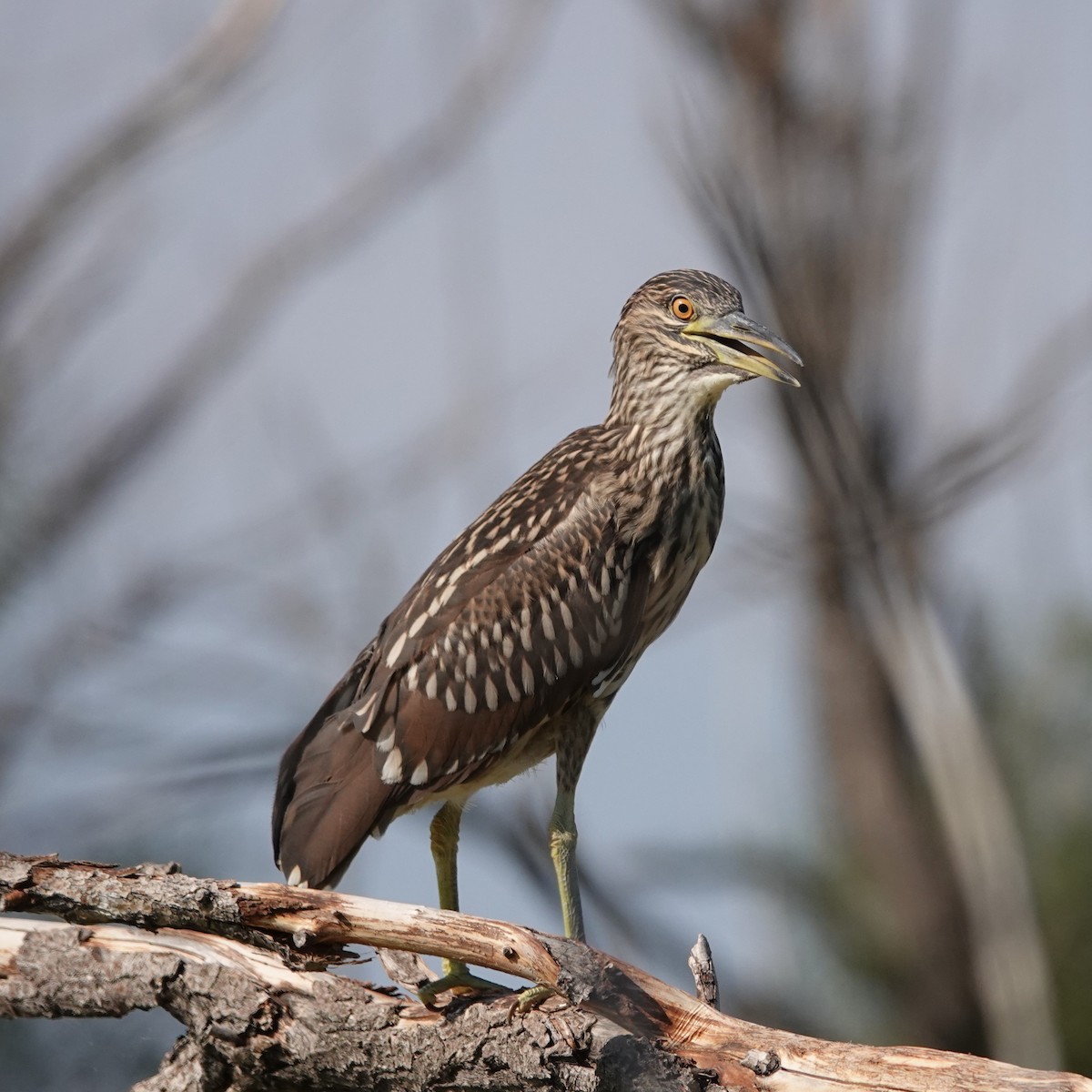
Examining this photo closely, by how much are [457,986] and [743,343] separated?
8.51 feet

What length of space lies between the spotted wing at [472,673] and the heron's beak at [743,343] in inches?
26.8

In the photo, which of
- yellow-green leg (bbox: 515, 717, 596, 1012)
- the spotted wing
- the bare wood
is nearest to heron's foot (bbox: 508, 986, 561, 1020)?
the bare wood

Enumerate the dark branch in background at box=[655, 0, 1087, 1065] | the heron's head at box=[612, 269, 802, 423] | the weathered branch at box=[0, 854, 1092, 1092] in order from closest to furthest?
the weathered branch at box=[0, 854, 1092, 1092], the heron's head at box=[612, 269, 802, 423], the dark branch in background at box=[655, 0, 1087, 1065]

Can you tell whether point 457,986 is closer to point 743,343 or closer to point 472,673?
point 472,673

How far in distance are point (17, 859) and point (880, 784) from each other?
29.6 feet

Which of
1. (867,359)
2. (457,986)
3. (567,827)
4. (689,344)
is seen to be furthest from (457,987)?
(867,359)

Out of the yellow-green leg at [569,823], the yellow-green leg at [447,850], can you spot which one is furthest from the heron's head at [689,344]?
the yellow-green leg at [447,850]

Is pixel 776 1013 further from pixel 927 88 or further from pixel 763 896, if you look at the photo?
pixel 927 88

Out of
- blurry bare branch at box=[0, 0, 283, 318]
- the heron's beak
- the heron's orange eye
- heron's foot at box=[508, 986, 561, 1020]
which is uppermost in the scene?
blurry bare branch at box=[0, 0, 283, 318]

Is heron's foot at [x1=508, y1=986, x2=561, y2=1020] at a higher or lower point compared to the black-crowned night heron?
lower

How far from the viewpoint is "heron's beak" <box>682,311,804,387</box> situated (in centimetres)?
541

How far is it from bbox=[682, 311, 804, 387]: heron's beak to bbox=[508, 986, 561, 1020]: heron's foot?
7.57ft

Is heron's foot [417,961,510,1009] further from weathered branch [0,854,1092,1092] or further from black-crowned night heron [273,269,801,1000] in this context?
black-crowned night heron [273,269,801,1000]

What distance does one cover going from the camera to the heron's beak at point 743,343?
213 inches
